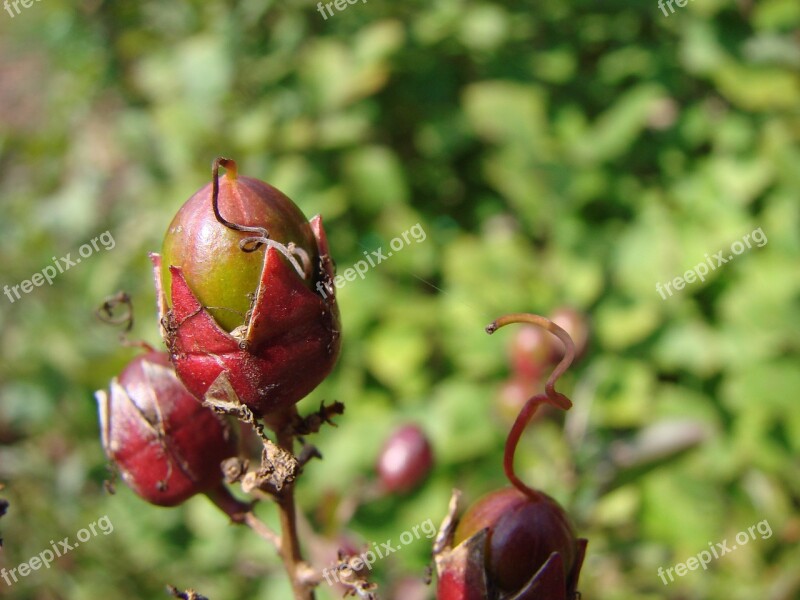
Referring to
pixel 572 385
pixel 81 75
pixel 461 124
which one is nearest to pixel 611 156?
pixel 461 124

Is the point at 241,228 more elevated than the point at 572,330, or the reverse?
the point at 241,228

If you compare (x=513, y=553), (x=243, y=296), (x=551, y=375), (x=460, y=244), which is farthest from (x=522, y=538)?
(x=460, y=244)

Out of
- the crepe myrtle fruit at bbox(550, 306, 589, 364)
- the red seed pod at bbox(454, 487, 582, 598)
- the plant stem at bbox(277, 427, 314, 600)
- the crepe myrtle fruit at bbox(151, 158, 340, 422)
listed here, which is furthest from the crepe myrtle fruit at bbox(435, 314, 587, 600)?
the crepe myrtle fruit at bbox(550, 306, 589, 364)

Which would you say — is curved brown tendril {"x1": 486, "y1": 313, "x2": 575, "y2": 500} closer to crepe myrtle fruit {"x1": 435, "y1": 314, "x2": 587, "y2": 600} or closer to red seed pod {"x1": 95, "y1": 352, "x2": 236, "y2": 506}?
crepe myrtle fruit {"x1": 435, "y1": 314, "x2": 587, "y2": 600}

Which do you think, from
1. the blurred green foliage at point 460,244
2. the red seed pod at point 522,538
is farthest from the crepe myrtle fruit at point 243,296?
the blurred green foliage at point 460,244

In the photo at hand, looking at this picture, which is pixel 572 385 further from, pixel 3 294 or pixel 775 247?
pixel 3 294

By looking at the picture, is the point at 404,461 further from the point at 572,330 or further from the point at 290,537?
the point at 290,537
